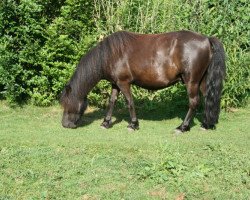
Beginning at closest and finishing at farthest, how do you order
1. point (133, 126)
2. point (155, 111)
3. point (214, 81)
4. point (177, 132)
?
point (214, 81) → point (177, 132) → point (133, 126) → point (155, 111)

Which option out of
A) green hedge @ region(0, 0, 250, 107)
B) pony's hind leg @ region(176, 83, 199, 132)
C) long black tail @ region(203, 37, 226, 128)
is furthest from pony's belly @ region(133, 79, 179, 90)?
green hedge @ region(0, 0, 250, 107)

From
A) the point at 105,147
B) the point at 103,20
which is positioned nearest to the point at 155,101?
the point at 103,20

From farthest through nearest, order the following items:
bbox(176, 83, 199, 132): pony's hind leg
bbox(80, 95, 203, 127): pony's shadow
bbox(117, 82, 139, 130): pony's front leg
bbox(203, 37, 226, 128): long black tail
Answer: bbox(80, 95, 203, 127): pony's shadow, bbox(117, 82, 139, 130): pony's front leg, bbox(176, 83, 199, 132): pony's hind leg, bbox(203, 37, 226, 128): long black tail

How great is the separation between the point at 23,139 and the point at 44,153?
2.76ft

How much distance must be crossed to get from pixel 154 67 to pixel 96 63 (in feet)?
3.47

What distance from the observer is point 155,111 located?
913 cm

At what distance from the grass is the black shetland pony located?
0.53m

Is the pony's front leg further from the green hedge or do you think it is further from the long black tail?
the green hedge

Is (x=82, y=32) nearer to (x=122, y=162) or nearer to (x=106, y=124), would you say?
(x=106, y=124)

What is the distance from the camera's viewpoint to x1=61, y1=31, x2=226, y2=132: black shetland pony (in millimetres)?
7203

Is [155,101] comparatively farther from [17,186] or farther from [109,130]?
[17,186]

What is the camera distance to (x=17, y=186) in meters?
5.40

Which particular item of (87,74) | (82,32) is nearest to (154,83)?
(87,74)

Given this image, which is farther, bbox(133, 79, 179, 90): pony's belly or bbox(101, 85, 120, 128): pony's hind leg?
bbox(101, 85, 120, 128): pony's hind leg
